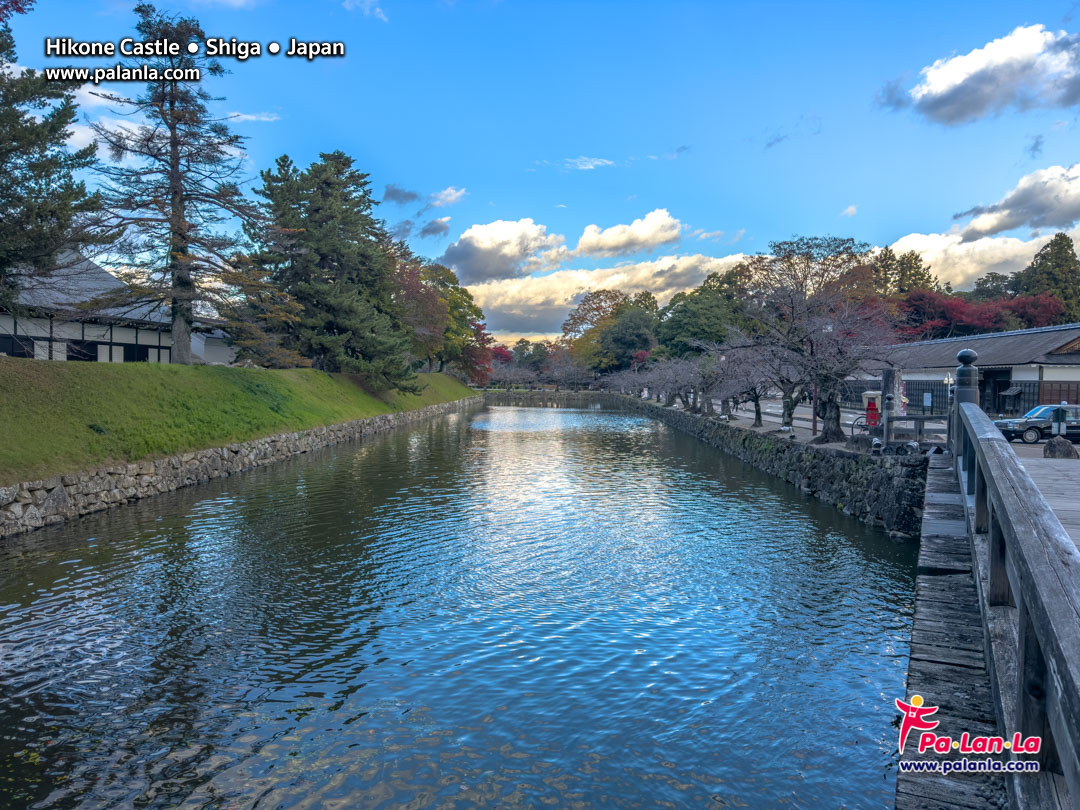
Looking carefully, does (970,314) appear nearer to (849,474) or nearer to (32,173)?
(849,474)

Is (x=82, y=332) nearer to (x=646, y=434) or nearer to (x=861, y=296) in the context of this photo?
(x=646, y=434)

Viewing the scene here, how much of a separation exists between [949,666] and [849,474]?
1565 centimetres

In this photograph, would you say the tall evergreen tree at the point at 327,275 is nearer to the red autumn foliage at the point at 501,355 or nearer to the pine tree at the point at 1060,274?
the pine tree at the point at 1060,274

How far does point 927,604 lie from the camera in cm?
640

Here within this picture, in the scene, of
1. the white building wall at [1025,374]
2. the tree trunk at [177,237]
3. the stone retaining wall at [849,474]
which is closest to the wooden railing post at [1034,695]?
the stone retaining wall at [849,474]

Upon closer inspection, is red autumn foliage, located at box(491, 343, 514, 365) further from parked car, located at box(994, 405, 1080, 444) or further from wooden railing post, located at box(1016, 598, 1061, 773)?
wooden railing post, located at box(1016, 598, 1061, 773)

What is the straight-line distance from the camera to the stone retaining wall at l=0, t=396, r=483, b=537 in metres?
14.8

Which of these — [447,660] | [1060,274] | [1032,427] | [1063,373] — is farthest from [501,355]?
[447,660]

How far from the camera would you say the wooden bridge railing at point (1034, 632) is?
113 inches

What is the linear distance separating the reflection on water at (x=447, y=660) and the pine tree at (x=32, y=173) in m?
6.93

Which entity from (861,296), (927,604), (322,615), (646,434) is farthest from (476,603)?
(861,296)

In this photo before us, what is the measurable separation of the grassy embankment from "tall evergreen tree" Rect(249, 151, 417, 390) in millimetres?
7157

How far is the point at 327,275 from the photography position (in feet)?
140

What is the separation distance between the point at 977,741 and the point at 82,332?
37.0 metres
